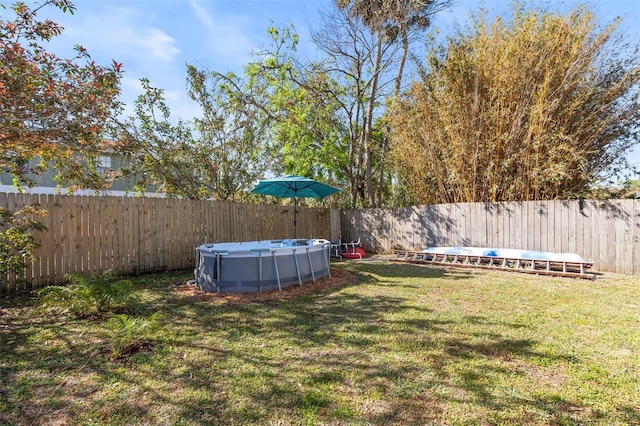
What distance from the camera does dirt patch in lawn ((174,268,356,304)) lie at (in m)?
4.29

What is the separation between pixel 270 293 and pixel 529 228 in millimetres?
5753

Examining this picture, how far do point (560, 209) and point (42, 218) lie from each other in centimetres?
929

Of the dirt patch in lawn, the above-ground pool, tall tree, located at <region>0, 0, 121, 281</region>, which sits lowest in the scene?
the dirt patch in lawn

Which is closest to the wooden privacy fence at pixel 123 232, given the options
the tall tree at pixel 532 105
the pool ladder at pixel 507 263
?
the pool ladder at pixel 507 263

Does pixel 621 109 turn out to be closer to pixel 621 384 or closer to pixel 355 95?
pixel 621 384

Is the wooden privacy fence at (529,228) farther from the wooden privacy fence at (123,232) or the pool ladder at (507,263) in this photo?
the wooden privacy fence at (123,232)

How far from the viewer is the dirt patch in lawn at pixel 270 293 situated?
14.1ft

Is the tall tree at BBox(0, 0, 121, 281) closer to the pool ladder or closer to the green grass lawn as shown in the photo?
the green grass lawn

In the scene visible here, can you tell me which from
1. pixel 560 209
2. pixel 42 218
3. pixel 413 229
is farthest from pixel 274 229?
pixel 560 209

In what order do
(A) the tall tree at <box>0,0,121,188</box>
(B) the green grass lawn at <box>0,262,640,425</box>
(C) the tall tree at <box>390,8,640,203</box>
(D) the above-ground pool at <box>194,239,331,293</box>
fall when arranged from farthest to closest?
(C) the tall tree at <box>390,8,640,203</box>, (D) the above-ground pool at <box>194,239,331,293</box>, (A) the tall tree at <box>0,0,121,188</box>, (B) the green grass lawn at <box>0,262,640,425</box>

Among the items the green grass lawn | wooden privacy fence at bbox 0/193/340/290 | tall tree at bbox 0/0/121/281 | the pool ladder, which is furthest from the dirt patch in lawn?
the pool ladder

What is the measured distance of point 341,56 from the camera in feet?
35.7

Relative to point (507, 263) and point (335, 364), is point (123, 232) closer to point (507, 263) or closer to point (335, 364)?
point (335, 364)

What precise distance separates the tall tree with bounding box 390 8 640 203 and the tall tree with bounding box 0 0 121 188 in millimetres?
6786
